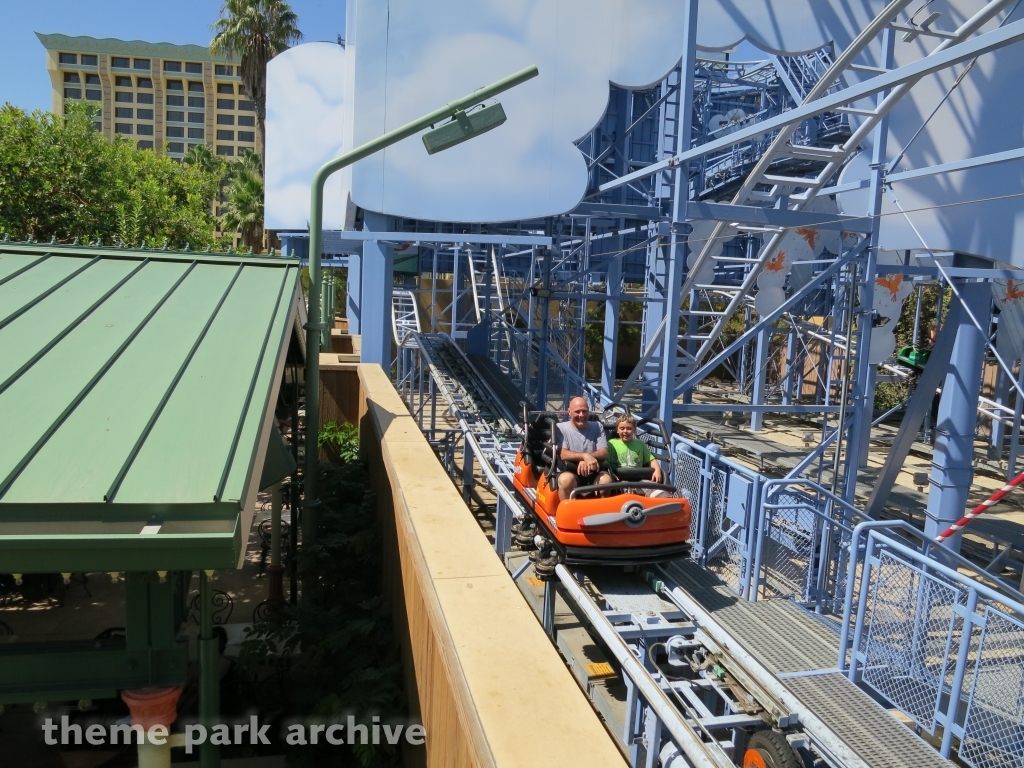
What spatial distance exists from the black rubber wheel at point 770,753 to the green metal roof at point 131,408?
10.1 ft

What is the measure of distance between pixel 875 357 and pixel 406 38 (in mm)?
8252

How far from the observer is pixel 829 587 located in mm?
7828

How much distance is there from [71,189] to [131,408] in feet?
42.1

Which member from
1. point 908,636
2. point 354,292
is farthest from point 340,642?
point 354,292

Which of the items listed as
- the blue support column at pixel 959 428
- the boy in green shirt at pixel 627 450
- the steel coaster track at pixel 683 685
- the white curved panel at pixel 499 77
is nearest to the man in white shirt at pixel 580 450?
the boy in green shirt at pixel 627 450

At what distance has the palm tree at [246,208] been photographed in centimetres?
3531

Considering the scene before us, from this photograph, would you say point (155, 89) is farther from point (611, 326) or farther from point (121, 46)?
point (611, 326)

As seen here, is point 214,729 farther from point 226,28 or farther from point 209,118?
point 209,118

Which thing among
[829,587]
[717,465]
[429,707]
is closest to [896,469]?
[829,587]

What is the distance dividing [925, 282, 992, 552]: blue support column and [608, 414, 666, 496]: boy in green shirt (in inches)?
210

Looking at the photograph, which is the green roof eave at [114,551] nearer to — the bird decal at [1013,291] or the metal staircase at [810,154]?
the metal staircase at [810,154]

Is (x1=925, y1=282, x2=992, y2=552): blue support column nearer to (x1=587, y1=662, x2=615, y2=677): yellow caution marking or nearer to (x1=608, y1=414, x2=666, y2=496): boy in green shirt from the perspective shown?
(x1=608, y1=414, x2=666, y2=496): boy in green shirt

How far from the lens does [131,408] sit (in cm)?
363

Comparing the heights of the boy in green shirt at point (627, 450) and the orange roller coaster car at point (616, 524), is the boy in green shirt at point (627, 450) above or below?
above
